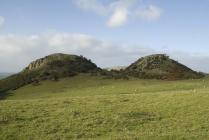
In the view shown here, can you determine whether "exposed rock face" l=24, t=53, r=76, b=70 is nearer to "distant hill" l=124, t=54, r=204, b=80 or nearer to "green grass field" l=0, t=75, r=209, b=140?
"distant hill" l=124, t=54, r=204, b=80

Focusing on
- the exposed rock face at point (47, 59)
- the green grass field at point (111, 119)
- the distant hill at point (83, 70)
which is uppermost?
the exposed rock face at point (47, 59)

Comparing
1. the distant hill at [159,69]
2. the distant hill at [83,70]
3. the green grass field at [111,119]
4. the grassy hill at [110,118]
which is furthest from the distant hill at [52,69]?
the green grass field at [111,119]

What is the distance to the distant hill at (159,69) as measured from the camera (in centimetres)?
7930

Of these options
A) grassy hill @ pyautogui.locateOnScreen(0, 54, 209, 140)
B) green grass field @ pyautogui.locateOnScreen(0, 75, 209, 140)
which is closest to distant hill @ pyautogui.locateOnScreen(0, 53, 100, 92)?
grassy hill @ pyautogui.locateOnScreen(0, 54, 209, 140)

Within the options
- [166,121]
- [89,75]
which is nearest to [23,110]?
[166,121]

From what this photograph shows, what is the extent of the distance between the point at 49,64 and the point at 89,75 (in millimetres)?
17485

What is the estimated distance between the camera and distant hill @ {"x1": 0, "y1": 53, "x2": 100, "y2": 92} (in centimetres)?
7569

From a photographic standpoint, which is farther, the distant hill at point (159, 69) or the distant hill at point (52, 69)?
the distant hill at point (159, 69)

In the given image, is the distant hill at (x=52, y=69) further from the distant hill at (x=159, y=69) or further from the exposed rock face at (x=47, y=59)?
the distant hill at (x=159, y=69)

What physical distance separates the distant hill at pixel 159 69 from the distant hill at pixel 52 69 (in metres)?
9.16

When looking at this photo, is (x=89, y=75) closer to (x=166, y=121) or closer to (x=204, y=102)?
(x=204, y=102)

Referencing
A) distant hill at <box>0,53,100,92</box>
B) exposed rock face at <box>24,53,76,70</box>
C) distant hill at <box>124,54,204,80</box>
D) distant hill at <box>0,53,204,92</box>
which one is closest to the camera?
distant hill at <box>0,53,100,92</box>

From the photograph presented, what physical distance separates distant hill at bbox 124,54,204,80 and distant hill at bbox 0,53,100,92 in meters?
9.16

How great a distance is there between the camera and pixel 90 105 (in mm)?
31500
